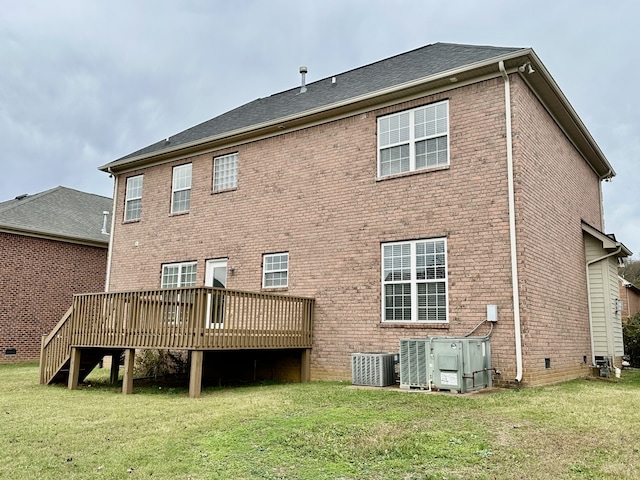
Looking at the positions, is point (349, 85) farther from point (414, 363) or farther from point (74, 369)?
point (74, 369)

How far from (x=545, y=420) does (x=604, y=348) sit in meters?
7.83

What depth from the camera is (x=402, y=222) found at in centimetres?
1091

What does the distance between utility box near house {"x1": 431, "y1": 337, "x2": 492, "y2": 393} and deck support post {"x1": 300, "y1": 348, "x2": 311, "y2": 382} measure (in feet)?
11.6

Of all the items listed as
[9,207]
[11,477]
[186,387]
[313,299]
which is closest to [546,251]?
[313,299]

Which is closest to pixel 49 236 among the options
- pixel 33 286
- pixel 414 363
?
pixel 33 286

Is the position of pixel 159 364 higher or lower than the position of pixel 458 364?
lower

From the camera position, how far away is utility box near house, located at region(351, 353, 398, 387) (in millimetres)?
9633

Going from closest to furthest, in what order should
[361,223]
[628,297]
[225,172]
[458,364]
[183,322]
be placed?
[458,364]
[183,322]
[361,223]
[225,172]
[628,297]

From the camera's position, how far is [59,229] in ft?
65.1

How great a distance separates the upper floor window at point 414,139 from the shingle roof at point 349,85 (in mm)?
728

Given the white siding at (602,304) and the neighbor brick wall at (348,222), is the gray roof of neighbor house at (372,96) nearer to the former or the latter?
the neighbor brick wall at (348,222)

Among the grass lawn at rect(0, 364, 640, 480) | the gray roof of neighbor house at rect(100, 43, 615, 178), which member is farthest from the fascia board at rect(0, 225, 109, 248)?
the grass lawn at rect(0, 364, 640, 480)

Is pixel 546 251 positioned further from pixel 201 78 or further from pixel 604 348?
pixel 201 78

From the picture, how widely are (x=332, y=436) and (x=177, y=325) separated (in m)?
4.67
